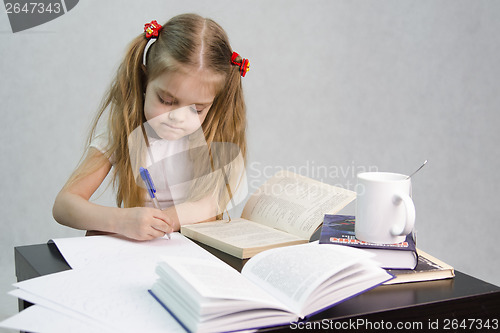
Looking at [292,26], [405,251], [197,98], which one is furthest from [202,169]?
[292,26]

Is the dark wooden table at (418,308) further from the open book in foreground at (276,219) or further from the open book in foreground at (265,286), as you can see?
the open book in foreground at (276,219)

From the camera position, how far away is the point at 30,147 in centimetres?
190

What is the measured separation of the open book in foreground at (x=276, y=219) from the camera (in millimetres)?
957

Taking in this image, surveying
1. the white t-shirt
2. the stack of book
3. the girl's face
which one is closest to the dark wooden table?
the stack of book

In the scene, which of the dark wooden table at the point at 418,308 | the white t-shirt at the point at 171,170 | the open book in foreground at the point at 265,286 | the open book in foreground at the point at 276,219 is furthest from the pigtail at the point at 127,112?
the open book in foreground at the point at 265,286

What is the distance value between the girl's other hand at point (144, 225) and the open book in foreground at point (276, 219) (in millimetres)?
70

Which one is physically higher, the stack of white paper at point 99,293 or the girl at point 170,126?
the girl at point 170,126

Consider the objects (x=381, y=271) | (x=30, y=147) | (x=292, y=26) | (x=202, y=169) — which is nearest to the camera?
(x=381, y=271)

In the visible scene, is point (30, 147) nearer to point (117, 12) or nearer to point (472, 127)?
point (117, 12)

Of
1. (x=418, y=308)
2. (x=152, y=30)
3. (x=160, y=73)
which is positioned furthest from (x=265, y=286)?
(x=152, y=30)

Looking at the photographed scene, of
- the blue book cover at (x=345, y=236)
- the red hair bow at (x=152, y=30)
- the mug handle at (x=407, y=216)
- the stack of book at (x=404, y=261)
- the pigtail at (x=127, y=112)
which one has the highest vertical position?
the red hair bow at (x=152, y=30)

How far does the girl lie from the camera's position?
1192mm

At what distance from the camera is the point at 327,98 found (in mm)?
2277

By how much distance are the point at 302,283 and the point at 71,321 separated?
0.94 feet
